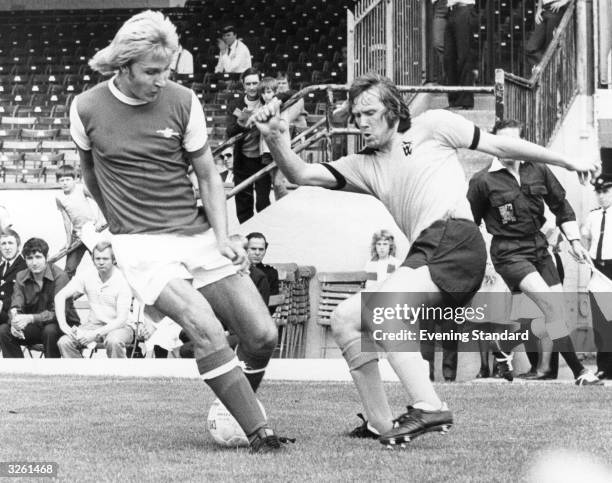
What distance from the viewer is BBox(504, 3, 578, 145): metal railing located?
12922 mm

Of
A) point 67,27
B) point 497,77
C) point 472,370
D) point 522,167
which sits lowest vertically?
point 472,370

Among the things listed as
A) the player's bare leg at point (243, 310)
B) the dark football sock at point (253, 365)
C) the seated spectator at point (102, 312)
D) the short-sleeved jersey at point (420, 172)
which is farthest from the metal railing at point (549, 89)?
the player's bare leg at point (243, 310)

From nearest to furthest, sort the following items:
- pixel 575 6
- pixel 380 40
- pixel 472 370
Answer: pixel 472 370, pixel 575 6, pixel 380 40

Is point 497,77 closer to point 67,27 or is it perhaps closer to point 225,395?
point 225,395

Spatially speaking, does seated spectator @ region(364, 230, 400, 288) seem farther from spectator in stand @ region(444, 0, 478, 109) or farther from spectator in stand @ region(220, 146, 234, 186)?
spectator in stand @ region(220, 146, 234, 186)

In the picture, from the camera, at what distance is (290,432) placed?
654cm

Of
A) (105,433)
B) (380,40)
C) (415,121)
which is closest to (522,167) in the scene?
(415,121)

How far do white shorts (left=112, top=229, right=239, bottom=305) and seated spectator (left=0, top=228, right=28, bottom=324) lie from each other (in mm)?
7394

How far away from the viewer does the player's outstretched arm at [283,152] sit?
19.3 feet

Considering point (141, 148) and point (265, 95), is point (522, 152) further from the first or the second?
point (265, 95)

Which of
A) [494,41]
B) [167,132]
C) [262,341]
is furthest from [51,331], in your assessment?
[494,41]

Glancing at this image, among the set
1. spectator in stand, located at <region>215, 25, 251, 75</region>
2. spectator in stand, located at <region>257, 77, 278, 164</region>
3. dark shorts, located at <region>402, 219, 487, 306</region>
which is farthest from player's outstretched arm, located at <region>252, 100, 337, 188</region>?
spectator in stand, located at <region>215, 25, 251, 75</region>

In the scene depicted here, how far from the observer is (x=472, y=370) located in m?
11.3

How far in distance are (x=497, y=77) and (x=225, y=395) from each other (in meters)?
7.36
